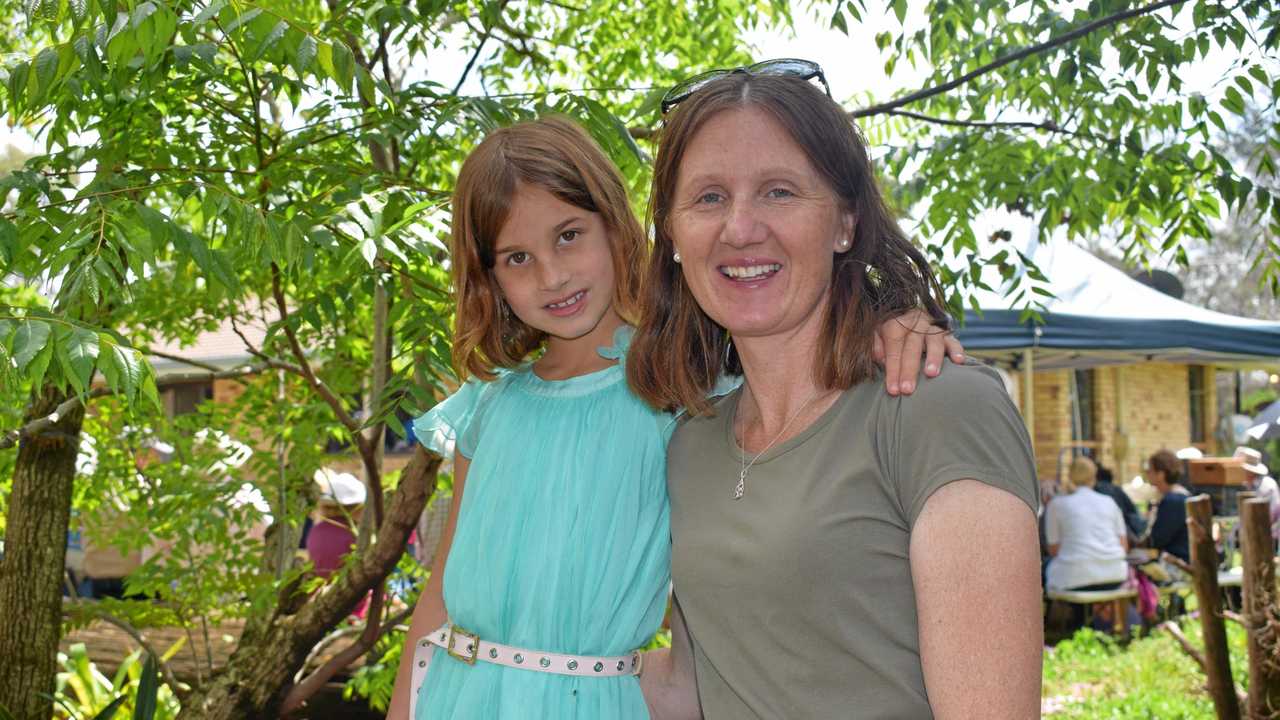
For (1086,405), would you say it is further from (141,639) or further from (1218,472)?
(141,639)

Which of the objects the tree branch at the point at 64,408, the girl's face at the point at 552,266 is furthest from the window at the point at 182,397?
the girl's face at the point at 552,266

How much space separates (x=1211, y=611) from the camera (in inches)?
192

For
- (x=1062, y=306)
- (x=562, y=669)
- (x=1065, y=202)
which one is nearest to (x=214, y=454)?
(x=562, y=669)

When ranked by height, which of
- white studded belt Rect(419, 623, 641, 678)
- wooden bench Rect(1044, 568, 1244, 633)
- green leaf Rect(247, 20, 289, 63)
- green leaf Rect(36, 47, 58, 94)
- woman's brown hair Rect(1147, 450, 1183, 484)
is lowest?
wooden bench Rect(1044, 568, 1244, 633)

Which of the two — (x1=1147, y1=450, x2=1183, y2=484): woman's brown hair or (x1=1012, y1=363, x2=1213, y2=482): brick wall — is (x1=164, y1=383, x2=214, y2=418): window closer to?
(x1=1012, y1=363, x2=1213, y2=482): brick wall

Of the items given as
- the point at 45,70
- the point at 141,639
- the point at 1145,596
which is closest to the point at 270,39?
the point at 45,70

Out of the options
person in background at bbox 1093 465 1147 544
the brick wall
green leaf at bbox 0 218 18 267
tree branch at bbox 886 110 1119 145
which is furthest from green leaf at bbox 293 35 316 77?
the brick wall

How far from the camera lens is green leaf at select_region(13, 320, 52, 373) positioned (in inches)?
69.1

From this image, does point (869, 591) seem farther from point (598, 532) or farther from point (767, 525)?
point (598, 532)

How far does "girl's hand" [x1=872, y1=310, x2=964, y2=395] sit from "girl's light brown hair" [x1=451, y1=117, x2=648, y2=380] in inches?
27.2

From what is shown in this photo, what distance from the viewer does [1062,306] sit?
26.2ft

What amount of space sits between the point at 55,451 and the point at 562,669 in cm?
265

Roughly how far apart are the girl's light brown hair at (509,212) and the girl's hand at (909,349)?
692 millimetres

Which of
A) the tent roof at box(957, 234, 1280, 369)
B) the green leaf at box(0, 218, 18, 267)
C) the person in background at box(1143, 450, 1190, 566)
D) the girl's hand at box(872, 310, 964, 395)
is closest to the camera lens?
the girl's hand at box(872, 310, 964, 395)
